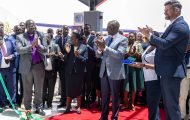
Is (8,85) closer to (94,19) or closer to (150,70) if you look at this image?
(94,19)

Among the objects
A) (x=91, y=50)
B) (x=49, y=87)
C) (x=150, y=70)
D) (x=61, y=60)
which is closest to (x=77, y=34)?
(x=91, y=50)

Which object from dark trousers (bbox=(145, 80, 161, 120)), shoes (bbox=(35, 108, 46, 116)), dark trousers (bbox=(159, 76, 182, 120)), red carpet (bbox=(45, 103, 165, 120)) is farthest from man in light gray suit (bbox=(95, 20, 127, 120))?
shoes (bbox=(35, 108, 46, 116))

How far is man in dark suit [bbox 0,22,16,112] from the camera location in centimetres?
678

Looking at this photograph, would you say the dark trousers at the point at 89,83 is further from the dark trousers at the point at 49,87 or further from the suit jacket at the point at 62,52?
the dark trousers at the point at 49,87

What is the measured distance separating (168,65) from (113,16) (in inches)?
143

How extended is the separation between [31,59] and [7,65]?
696 millimetres

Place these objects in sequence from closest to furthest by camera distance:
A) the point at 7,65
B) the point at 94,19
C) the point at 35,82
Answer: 1. the point at 35,82
2. the point at 7,65
3. the point at 94,19

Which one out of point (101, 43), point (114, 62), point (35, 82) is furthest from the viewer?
point (35, 82)

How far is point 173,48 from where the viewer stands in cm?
431

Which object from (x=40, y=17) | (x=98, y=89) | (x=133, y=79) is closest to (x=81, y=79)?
(x=98, y=89)

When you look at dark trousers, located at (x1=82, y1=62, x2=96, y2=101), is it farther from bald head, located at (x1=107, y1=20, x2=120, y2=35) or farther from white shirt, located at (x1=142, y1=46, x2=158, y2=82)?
white shirt, located at (x1=142, y1=46, x2=158, y2=82)

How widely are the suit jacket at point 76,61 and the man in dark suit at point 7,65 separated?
44.9 inches

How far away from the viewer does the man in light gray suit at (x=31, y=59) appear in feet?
20.7

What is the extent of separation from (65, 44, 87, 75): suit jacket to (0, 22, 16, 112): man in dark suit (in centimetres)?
114
